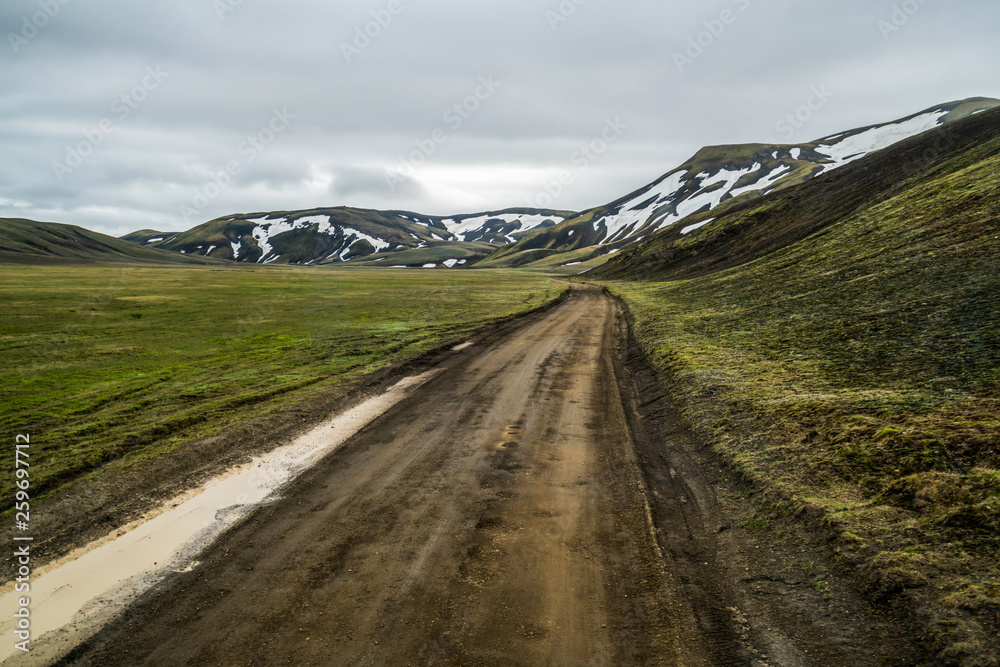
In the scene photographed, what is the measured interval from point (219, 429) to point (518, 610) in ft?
29.7

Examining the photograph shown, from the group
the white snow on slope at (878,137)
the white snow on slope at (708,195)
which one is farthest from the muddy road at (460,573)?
the white snow on slope at (878,137)

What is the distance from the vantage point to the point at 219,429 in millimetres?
10961

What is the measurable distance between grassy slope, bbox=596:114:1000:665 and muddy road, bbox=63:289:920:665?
1644 mm

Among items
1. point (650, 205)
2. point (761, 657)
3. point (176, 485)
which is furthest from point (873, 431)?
point (650, 205)

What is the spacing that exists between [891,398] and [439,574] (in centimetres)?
949

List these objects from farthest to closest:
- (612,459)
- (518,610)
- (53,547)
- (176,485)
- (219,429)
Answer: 1. (219,429)
2. (612,459)
3. (176,485)
4. (53,547)
5. (518,610)

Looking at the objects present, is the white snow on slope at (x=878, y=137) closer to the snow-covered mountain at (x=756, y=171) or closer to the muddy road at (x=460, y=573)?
the snow-covered mountain at (x=756, y=171)

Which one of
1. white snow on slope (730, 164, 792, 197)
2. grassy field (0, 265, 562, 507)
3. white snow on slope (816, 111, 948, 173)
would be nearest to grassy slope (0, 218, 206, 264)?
grassy field (0, 265, 562, 507)

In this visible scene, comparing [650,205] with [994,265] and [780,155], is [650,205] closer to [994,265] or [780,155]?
[780,155]

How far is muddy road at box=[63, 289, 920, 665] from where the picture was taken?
481 cm

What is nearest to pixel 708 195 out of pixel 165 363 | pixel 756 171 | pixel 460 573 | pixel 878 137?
pixel 756 171

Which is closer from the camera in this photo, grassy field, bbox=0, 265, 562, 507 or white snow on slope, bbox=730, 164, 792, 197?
grassy field, bbox=0, 265, 562, 507

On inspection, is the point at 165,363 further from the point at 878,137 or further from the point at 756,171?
the point at 878,137

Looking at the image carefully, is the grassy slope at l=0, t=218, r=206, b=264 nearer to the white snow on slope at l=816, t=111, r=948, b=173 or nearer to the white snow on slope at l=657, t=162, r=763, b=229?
the white snow on slope at l=657, t=162, r=763, b=229
